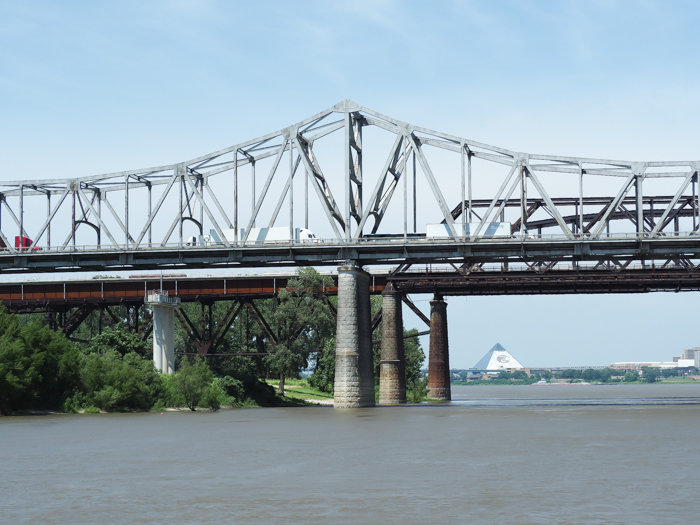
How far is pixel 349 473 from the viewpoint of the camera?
33000 millimetres

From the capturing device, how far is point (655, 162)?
7819 centimetres

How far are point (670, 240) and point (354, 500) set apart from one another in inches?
2268

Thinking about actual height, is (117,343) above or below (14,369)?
above

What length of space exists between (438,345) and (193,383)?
30.0 m

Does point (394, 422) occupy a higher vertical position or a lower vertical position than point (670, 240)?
lower

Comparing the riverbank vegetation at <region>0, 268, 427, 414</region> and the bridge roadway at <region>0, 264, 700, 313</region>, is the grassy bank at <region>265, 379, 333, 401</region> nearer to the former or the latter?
the riverbank vegetation at <region>0, 268, 427, 414</region>

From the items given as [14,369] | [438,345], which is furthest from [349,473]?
[438,345]

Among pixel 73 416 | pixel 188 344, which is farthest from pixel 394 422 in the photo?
pixel 188 344

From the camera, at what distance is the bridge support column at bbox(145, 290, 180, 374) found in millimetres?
81188

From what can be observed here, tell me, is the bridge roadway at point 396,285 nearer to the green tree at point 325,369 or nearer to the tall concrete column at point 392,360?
the tall concrete column at point 392,360

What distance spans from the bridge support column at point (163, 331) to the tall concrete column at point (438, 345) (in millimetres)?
26478

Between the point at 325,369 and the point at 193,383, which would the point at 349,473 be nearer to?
the point at 193,383

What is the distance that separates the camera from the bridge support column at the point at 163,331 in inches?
3196

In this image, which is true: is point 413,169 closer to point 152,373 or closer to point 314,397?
point 152,373
